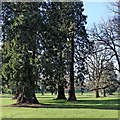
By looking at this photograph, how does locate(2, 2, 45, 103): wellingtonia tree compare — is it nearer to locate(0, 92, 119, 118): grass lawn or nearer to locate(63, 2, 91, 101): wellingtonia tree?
locate(0, 92, 119, 118): grass lawn

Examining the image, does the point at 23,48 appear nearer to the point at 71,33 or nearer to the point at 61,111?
the point at 61,111

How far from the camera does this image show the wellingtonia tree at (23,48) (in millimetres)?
21859

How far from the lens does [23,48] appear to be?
2303 cm

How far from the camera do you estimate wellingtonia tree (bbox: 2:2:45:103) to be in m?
21.9

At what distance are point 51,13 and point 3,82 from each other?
33.5 feet

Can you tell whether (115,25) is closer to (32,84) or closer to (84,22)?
(32,84)

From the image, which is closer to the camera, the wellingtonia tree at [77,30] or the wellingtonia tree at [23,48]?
the wellingtonia tree at [23,48]

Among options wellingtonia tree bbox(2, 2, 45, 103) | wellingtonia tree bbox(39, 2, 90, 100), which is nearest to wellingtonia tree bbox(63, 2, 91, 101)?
wellingtonia tree bbox(39, 2, 90, 100)

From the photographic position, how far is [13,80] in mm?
21719

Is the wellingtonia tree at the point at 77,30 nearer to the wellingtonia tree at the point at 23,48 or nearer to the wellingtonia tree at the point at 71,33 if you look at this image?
the wellingtonia tree at the point at 71,33

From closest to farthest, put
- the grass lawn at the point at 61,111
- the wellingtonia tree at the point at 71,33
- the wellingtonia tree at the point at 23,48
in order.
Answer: the grass lawn at the point at 61,111 < the wellingtonia tree at the point at 23,48 < the wellingtonia tree at the point at 71,33

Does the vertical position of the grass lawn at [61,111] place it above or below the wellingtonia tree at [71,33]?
below

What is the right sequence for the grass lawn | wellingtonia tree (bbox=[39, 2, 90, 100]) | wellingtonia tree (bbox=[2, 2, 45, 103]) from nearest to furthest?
the grass lawn → wellingtonia tree (bbox=[2, 2, 45, 103]) → wellingtonia tree (bbox=[39, 2, 90, 100])

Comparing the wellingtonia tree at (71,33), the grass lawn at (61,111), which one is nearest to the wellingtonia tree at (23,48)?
the grass lawn at (61,111)
